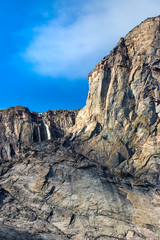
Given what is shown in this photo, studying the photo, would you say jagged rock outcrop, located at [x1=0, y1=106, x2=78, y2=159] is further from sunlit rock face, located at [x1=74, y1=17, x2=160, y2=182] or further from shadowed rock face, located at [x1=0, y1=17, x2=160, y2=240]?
sunlit rock face, located at [x1=74, y1=17, x2=160, y2=182]

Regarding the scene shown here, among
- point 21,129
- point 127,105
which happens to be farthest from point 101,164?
point 21,129

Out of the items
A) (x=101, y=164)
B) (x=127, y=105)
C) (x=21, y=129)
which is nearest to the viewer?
(x=101, y=164)

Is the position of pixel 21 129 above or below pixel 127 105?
above

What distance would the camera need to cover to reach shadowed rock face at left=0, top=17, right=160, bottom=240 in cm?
6325

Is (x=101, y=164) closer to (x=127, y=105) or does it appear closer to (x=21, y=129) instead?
(x=127, y=105)

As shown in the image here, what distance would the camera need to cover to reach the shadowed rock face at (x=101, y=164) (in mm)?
63250

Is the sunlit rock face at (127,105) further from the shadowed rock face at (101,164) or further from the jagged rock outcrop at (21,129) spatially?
the jagged rock outcrop at (21,129)

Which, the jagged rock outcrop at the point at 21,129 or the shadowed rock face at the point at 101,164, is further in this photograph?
the jagged rock outcrop at the point at 21,129

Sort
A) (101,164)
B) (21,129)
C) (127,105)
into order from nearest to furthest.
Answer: (101,164) → (127,105) → (21,129)

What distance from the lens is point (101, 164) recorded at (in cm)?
7488

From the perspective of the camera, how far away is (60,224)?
63.9 metres

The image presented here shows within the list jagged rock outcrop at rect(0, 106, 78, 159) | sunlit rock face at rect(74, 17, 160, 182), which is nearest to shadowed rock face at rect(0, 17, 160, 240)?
sunlit rock face at rect(74, 17, 160, 182)

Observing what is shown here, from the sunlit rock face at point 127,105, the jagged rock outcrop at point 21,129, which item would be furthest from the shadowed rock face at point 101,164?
the jagged rock outcrop at point 21,129

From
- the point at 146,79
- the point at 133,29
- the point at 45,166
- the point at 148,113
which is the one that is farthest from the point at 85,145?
the point at 133,29
